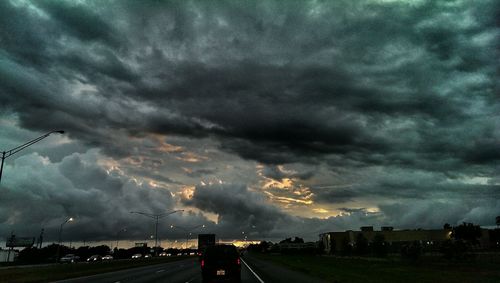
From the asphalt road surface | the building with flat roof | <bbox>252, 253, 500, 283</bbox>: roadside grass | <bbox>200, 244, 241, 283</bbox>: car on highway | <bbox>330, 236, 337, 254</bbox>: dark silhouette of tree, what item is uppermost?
the building with flat roof

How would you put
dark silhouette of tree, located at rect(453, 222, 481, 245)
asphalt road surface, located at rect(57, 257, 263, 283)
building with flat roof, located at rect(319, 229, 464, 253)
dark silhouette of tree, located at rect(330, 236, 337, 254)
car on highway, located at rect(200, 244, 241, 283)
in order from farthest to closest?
building with flat roof, located at rect(319, 229, 464, 253), dark silhouette of tree, located at rect(330, 236, 337, 254), dark silhouette of tree, located at rect(453, 222, 481, 245), asphalt road surface, located at rect(57, 257, 263, 283), car on highway, located at rect(200, 244, 241, 283)

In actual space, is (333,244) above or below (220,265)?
above

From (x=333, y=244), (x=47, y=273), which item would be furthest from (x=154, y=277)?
(x=333, y=244)

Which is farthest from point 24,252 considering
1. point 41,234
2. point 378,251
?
point 378,251

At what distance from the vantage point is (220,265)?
69.5 ft

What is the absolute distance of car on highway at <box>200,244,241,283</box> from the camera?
829 inches

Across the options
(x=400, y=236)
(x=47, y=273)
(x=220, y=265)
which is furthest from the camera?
(x=400, y=236)

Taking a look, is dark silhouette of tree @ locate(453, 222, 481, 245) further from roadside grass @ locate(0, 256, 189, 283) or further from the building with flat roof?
roadside grass @ locate(0, 256, 189, 283)

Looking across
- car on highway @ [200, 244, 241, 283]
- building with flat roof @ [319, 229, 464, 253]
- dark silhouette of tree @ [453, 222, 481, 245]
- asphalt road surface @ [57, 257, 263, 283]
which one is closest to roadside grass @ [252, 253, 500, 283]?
asphalt road surface @ [57, 257, 263, 283]

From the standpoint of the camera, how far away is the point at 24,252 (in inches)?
6516

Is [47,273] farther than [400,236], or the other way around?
[400,236]

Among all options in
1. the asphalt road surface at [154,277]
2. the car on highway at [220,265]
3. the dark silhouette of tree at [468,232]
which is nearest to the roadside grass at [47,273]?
the asphalt road surface at [154,277]

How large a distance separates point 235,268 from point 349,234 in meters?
187

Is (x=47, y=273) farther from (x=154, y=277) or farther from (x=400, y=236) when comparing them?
(x=400, y=236)
